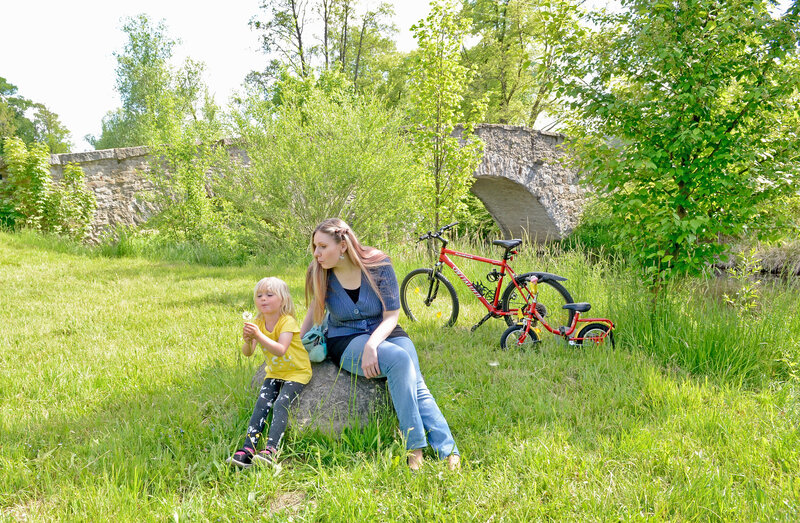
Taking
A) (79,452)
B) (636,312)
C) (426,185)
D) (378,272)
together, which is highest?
(426,185)

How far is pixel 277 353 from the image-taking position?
2.66 m

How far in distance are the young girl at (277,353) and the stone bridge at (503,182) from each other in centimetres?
709

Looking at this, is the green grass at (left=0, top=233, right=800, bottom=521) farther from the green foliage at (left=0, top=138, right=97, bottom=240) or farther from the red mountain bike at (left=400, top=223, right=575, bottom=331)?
the green foliage at (left=0, top=138, right=97, bottom=240)

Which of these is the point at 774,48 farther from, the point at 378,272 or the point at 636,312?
the point at 378,272

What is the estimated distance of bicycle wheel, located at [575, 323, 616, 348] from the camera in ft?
13.1

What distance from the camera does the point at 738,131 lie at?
4105mm

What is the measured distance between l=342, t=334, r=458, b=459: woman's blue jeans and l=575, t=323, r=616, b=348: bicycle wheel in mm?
1860

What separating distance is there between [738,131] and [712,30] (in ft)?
2.74

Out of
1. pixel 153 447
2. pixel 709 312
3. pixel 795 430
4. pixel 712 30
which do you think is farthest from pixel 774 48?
pixel 153 447

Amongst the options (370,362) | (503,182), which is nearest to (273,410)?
(370,362)

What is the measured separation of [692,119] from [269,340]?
3.81 meters

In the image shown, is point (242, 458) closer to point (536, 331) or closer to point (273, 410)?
point (273, 410)

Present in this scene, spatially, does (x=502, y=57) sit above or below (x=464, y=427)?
above

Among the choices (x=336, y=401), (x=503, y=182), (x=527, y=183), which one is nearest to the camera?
(x=336, y=401)
